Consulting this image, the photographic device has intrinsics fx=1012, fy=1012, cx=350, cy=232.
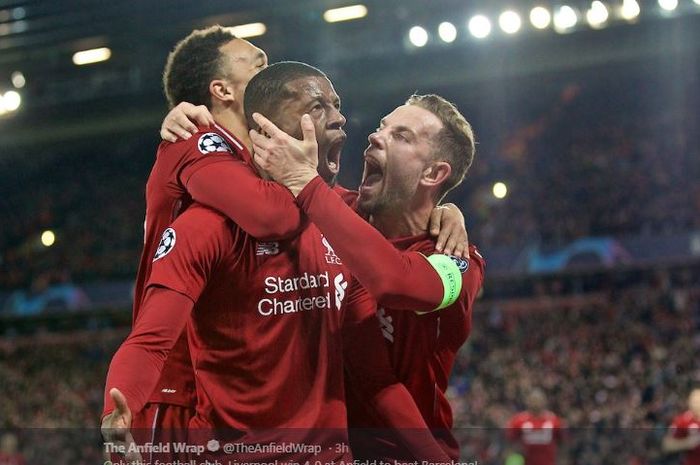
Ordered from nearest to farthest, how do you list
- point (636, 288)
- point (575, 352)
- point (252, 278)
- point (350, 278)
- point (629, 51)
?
point (252, 278)
point (350, 278)
point (575, 352)
point (636, 288)
point (629, 51)

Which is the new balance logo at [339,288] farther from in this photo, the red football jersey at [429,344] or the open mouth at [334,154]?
the red football jersey at [429,344]

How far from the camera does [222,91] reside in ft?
9.70

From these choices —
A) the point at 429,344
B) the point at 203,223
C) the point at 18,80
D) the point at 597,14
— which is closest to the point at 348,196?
the point at 429,344

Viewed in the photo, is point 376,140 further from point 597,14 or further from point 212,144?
point 597,14

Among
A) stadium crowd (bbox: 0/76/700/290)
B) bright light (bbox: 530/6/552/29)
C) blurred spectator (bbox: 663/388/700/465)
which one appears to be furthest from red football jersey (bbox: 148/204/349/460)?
bright light (bbox: 530/6/552/29)

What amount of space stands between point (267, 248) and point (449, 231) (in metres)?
0.87

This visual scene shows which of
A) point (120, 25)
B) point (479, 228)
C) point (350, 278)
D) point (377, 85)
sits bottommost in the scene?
point (479, 228)

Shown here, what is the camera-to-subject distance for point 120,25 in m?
15.3

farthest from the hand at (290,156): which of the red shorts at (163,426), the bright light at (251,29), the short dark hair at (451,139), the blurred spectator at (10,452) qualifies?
the bright light at (251,29)

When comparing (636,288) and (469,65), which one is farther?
(469,65)

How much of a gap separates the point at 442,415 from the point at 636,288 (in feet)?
46.4

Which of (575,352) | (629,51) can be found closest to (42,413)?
(575,352)

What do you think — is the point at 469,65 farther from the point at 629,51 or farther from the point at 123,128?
the point at 123,128

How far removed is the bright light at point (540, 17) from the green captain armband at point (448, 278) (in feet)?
47.1
